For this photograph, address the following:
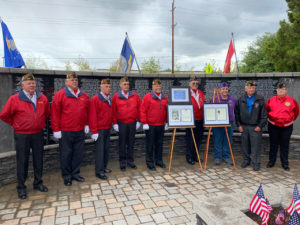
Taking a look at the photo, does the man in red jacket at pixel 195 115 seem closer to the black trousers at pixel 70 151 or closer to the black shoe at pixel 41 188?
the black trousers at pixel 70 151

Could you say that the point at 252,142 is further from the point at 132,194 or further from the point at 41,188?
the point at 41,188

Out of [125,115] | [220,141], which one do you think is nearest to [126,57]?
[125,115]

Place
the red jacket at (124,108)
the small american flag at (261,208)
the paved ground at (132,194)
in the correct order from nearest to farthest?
the small american flag at (261,208), the paved ground at (132,194), the red jacket at (124,108)

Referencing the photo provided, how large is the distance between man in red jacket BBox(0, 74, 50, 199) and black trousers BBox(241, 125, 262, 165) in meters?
4.41

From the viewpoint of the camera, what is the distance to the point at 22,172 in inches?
155

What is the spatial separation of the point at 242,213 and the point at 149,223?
1.31 meters

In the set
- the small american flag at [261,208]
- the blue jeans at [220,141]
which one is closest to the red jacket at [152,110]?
the blue jeans at [220,141]

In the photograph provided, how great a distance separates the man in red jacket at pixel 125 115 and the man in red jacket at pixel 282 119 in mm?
3127

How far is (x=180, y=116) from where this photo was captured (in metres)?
5.14

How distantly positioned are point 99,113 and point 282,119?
4.03 metres

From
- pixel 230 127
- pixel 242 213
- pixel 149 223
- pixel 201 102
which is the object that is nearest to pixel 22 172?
pixel 149 223

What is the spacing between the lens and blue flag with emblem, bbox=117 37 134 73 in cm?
717

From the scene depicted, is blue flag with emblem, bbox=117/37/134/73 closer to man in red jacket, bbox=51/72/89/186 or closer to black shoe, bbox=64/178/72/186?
man in red jacket, bbox=51/72/89/186

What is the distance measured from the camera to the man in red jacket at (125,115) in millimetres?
4977
